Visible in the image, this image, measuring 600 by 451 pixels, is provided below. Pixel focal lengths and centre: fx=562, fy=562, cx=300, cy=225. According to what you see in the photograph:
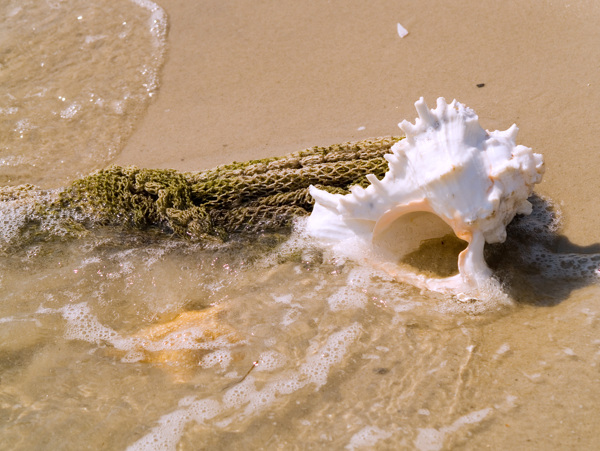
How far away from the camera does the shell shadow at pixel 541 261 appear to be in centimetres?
355

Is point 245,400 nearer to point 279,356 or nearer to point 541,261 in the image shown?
point 279,356

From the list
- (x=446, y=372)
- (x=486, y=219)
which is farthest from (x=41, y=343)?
(x=486, y=219)

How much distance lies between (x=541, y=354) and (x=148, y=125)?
4.12 meters

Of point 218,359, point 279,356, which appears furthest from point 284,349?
point 218,359

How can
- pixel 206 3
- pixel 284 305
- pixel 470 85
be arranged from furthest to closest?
pixel 206 3, pixel 470 85, pixel 284 305

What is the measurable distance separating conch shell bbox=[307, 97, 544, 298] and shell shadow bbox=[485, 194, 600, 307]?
234 millimetres

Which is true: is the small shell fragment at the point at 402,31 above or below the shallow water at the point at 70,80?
above

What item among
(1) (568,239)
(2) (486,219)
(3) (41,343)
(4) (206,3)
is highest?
(4) (206,3)

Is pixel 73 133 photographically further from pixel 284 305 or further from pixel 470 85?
pixel 470 85

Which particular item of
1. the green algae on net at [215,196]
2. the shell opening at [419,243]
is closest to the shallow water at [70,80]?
the green algae on net at [215,196]

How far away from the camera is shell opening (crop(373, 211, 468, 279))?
380 centimetres

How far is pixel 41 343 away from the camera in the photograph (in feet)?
11.6

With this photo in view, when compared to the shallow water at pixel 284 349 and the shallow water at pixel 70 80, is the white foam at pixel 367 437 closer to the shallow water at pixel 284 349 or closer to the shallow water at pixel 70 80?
the shallow water at pixel 284 349

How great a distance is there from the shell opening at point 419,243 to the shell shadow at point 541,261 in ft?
0.84
